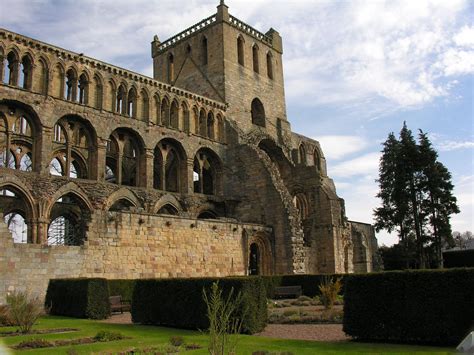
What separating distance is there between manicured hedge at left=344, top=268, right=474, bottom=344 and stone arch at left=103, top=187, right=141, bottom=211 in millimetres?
15950

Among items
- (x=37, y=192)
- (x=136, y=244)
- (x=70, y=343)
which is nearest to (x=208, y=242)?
(x=136, y=244)

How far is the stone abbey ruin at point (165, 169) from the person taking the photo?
67.6ft

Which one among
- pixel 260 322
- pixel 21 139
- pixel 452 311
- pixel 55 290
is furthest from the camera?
pixel 21 139

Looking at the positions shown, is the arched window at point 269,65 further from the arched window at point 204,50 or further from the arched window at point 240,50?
the arched window at point 204,50

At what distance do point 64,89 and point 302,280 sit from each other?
1451 cm

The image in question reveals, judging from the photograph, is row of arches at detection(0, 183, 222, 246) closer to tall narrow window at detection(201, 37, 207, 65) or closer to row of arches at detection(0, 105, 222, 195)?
row of arches at detection(0, 105, 222, 195)

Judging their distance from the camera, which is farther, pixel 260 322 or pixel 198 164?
pixel 198 164

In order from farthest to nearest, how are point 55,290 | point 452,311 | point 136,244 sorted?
point 136,244, point 55,290, point 452,311

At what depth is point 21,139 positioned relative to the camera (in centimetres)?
2873

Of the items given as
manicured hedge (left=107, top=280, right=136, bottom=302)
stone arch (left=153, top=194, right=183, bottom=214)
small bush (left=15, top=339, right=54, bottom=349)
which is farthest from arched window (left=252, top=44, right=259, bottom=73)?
small bush (left=15, top=339, right=54, bottom=349)

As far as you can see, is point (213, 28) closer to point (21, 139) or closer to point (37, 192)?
point (21, 139)

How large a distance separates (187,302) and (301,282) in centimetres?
980

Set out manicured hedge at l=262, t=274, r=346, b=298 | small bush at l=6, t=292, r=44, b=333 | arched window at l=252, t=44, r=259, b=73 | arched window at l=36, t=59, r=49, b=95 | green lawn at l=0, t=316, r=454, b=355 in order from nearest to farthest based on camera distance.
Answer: green lawn at l=0, t=316, r=454, b=355, small bush at l=6, t=292, r=44, b=333, manicured hedge at l=262, t=274, r=346, b=298, arched window at l=36, t=59, r=49, b=95, arched window at l=252, t=44, r=259, b=73

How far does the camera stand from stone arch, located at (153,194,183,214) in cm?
2576
